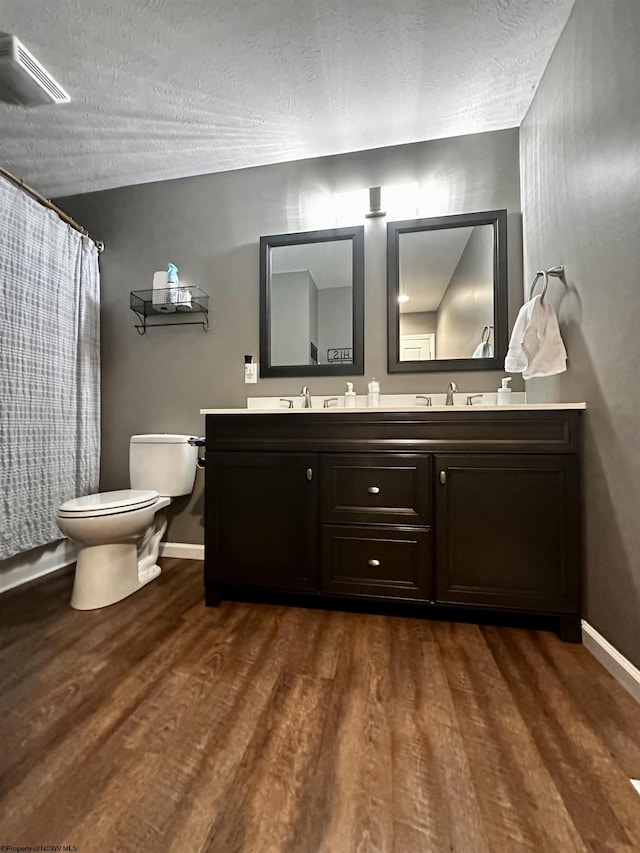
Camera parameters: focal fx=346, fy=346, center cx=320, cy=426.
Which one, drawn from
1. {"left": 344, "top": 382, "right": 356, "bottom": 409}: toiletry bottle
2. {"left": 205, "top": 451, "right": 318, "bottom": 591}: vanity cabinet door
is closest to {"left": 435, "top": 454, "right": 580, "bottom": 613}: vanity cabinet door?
{"left": 205, "top": 451, "right": 318, "bottom": 591}: vanity cabinet door

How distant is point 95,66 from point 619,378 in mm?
2402

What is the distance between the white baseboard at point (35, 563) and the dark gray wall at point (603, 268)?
8.26 ft

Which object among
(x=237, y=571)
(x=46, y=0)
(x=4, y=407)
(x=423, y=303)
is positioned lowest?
(x=237, y=571)

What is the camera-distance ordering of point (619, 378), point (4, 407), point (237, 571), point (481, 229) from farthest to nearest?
point (481, 229) → point (4, 407) → point (237, 571) → point (619, 378)

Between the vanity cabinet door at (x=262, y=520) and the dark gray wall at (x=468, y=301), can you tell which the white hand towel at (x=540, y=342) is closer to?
the dark gray wall at (x=468, y=301)

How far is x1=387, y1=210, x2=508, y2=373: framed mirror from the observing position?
5.90ft

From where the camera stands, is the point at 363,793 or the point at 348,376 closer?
the point at 363,793

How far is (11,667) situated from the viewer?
1.10 metres

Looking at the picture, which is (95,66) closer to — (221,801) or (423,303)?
(423,303)

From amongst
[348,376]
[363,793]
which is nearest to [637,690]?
[363,793]

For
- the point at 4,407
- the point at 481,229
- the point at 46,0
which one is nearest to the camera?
the point at 46,0

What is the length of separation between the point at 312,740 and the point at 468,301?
1921 millimetres

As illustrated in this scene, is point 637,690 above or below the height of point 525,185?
below

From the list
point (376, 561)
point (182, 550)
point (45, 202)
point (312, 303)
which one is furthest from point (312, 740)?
point (45, 202)
